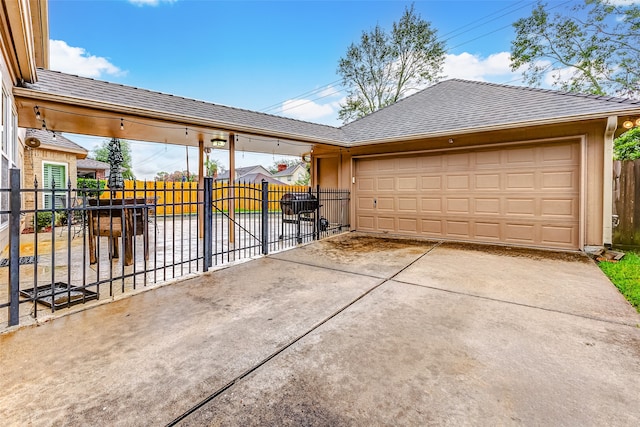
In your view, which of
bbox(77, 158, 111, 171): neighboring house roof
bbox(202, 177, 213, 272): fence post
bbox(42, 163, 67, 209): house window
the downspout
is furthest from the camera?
bbox(77, 158, 111, 171): neighboring house roof

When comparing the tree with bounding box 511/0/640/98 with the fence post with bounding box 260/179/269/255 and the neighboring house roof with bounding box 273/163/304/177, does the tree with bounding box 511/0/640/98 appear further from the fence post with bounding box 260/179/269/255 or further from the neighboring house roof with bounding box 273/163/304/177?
the neighboring house roof with bounding box 273/163/304/177

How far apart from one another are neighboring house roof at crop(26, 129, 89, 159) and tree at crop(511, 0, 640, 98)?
20.5m

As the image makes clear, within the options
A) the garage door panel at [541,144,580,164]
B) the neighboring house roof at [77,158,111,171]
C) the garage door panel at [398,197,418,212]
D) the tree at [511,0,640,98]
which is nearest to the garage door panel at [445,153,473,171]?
the garage door panel at [398,197,418,212]

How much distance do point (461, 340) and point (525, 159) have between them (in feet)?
18.9

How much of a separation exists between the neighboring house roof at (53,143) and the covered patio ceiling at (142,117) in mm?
4150

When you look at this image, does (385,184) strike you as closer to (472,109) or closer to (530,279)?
(472,109)

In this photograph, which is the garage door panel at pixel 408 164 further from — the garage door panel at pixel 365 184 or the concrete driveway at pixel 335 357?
the concrete driveway at pixel 335 357

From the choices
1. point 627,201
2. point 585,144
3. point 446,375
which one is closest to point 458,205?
point 585,144

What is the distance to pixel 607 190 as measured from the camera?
552 centimetres

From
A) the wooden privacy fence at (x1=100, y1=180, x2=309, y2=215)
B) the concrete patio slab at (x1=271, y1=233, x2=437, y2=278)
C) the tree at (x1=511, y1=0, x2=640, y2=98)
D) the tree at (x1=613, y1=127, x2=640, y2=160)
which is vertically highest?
the tree at (x1=511, y1=0, x2=640, y2=98)

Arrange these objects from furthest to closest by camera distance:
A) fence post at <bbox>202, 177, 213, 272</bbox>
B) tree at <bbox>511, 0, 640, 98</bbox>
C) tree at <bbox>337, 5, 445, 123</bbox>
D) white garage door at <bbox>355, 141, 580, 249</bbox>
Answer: tree at <bbox>337, 5, 445, 123</bbox>
tree at <bbox>511, 0, 640, 98</bbox>
white garage door at <bbox>355, 141, 580, 249</bbox>
fence post at <bbox>202, 177, 213, 272</bbox>

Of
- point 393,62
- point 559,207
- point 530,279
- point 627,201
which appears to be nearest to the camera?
point 530,279

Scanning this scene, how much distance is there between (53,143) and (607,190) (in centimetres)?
1563

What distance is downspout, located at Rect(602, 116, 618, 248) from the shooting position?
5.50 metres
